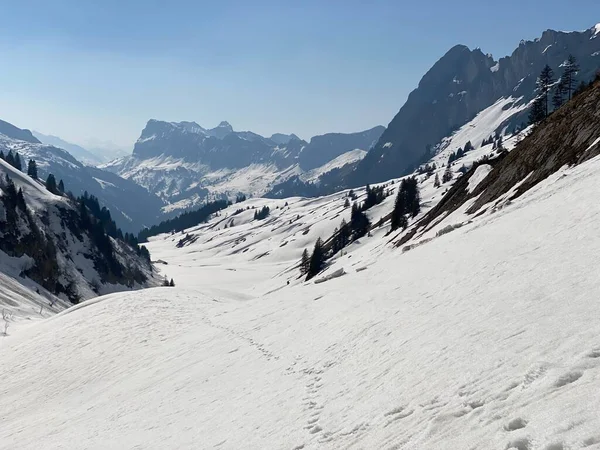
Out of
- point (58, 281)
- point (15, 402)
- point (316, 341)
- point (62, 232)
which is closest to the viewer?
point (316, 341)

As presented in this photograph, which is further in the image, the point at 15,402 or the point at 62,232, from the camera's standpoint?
the point at 62,232

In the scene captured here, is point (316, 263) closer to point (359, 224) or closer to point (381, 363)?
point (359, 224)

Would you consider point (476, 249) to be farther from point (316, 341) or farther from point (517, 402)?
point (517, 402)

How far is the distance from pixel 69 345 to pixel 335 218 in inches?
6369

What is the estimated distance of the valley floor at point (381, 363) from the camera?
26.4 ft

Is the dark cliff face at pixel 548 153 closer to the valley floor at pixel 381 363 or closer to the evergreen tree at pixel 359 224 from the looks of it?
the valley floor at pixel 381 363

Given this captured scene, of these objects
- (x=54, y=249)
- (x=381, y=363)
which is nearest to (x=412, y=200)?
(x=54, y=249)

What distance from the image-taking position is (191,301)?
44.1m

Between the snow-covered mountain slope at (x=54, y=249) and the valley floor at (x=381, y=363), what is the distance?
53.1 meters

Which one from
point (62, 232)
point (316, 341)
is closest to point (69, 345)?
point (316, 341)

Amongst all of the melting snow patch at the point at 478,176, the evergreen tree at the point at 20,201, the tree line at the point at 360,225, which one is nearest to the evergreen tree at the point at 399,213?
the tree line at the point at 360,225

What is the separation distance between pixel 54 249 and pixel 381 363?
11636 centimetres

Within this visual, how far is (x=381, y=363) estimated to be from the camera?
1292cm

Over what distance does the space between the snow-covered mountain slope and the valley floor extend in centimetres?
5311
